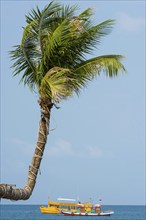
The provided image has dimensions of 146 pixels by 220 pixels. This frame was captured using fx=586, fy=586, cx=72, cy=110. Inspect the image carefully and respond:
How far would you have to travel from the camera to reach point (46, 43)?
10.1m

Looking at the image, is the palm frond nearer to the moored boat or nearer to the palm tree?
the palm tree

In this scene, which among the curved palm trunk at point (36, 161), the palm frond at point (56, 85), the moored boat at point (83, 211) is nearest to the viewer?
the curved palm trunk at point (36, 161)

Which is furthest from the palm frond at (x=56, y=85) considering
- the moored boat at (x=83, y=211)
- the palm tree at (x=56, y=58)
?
the moored boat at (x=83, y=211)

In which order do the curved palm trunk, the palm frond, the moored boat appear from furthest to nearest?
the moored boat
the palm frond
the curved palm trunk

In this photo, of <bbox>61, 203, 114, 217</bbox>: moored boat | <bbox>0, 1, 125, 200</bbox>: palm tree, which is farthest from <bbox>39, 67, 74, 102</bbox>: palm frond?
<bbox>61, 203, 114, 217</bbox>: moored boat

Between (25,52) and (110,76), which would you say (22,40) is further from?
(110,76)

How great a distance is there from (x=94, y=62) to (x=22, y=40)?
4.35ft

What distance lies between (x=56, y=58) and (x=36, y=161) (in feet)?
6.08

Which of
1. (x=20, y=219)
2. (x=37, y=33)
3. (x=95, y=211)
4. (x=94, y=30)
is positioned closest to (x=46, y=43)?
(x=37, y=33)

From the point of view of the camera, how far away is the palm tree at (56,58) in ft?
32.1

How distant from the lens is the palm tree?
9773 mm

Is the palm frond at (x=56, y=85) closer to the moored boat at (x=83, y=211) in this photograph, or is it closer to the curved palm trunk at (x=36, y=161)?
the curved palm trunk at (x=36, y=161)

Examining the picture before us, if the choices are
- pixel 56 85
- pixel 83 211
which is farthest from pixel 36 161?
pixel 83 211

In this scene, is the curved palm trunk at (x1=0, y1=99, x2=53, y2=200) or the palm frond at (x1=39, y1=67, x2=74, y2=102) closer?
the curved palm trunk at (x1=0, y1=99, x2=53, y2=200)
